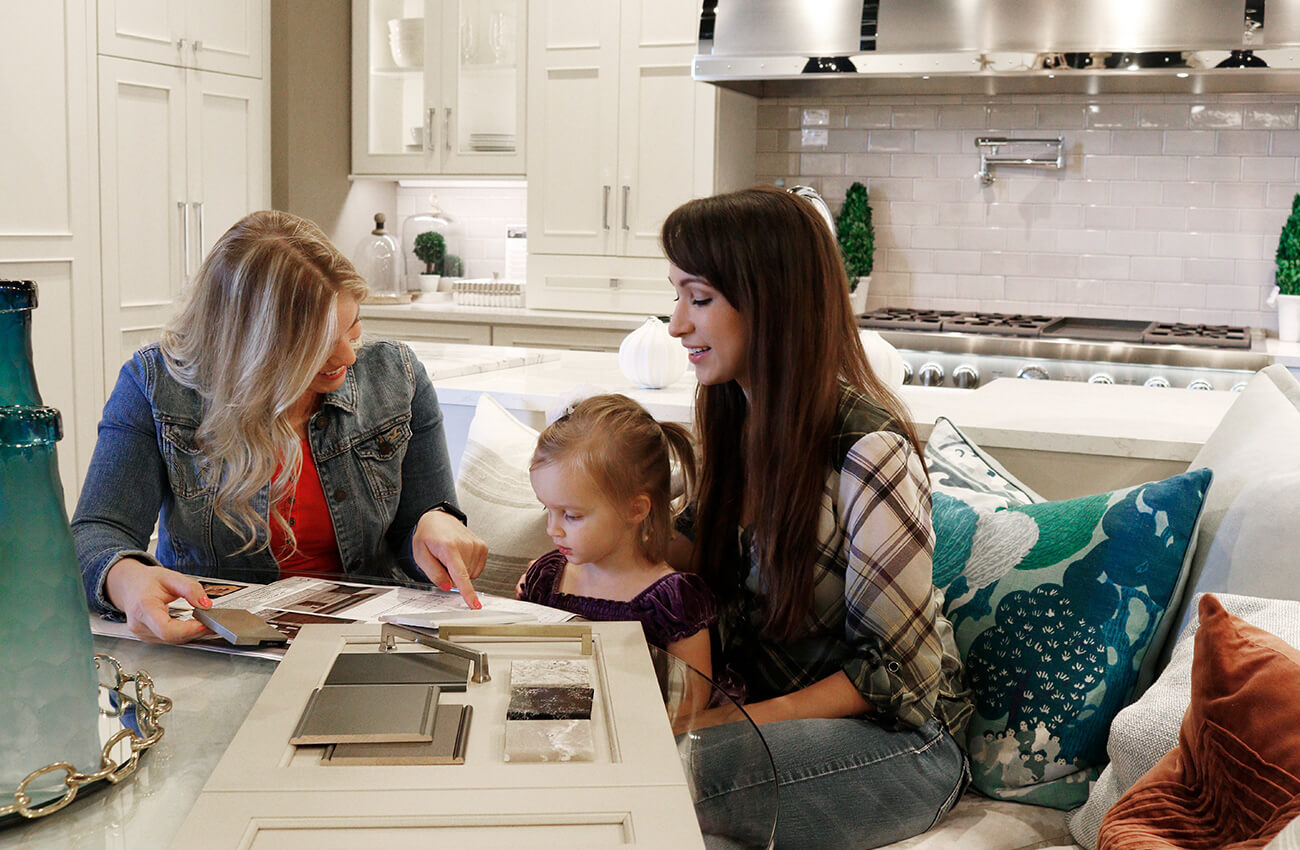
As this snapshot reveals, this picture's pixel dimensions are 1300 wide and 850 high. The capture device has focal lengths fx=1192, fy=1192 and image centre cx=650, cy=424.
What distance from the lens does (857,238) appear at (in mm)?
4664

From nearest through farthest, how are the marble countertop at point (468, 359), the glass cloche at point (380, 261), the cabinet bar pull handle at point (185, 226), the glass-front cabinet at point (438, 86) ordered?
the marble countertop at point (468, 359) → the cabinet bar pull handle at point (185, 226) → the glass-front cabinet at point (438, 86) → the glass cloche at point (380, 261)

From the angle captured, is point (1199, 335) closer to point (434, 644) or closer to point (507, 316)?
point (507, 316)

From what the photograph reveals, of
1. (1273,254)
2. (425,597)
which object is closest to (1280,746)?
(425,597)

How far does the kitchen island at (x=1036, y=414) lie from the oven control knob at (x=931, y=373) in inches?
56.2

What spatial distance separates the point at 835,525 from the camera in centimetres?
148

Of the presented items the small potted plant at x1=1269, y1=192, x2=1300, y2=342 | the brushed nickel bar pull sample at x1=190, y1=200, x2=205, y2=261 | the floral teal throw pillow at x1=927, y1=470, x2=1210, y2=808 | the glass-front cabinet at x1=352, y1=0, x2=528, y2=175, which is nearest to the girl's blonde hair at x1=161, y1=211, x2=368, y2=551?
the floral teal throw pillow at x1=927, y1=470, x2=1210, y2=808

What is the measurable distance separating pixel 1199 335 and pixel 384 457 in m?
3.16

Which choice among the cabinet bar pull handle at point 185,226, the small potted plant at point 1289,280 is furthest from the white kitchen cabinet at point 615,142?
the small potted plant at point 1289,280

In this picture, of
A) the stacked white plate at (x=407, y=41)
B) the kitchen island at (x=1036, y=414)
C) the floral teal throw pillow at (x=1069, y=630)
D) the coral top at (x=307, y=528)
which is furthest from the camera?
the stacked white plate at (x=407, y=41)

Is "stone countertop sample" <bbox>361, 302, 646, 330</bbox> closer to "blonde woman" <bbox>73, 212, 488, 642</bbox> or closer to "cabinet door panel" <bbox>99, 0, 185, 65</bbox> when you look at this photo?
"cabinet door panel" <bbox>99, 0, 185, 65</bbox>

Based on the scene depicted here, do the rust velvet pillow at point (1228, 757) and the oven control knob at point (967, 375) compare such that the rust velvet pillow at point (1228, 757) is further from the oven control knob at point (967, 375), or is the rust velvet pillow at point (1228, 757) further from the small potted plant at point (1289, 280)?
the small potted plant at point (1289, 280)

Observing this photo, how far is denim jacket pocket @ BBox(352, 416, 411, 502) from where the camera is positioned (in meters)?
1.76

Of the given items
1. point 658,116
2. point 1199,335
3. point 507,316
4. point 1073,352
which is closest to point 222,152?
point 507,316

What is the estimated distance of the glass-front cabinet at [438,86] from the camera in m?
4.92
